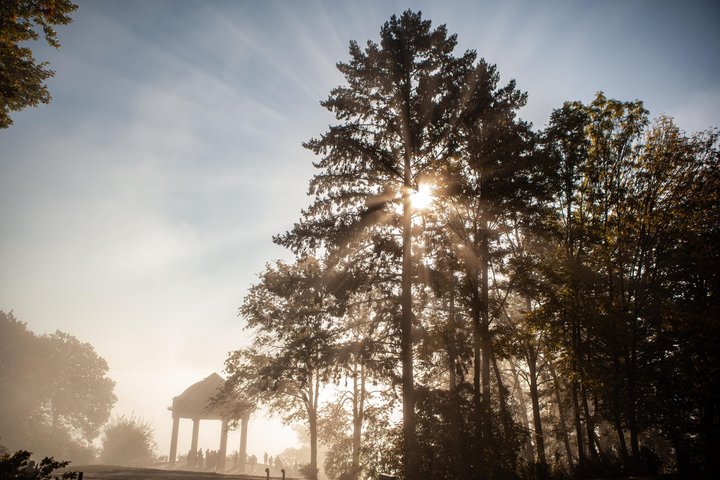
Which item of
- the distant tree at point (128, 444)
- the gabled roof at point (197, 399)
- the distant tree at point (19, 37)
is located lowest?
the distant tree at point (128, 444)

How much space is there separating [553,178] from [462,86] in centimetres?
558

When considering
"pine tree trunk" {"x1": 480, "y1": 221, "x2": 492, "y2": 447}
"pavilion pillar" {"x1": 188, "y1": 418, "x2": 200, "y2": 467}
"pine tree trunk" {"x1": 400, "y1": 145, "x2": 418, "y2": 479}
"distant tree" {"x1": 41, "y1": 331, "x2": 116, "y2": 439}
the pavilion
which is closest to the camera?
"pine tree trunk" {"x1": 400, "y1": 145, "x2": 418, "y2": 479}

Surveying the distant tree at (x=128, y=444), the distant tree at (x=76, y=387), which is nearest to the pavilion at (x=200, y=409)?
the distant tree at (x=128, y=444)

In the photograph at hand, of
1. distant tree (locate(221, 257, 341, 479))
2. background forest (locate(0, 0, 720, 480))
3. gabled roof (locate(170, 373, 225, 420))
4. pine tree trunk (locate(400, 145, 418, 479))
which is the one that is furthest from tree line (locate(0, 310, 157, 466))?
pine tree trunk (locate(400, 145, 418, 479))

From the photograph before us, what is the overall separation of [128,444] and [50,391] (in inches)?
834

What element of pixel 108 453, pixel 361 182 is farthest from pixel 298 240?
pixel 108 453

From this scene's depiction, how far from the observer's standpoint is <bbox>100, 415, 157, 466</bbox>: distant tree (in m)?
39.0

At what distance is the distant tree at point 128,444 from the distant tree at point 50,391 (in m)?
5.55

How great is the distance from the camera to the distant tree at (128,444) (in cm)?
3897

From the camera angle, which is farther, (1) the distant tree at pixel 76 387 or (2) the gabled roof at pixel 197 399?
(1) the distant tree at pixel 76 387

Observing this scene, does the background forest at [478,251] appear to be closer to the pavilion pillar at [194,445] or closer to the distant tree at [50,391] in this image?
the pavilion pillar at [194,445]

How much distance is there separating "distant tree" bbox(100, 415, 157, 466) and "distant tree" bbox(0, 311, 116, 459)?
5546mm

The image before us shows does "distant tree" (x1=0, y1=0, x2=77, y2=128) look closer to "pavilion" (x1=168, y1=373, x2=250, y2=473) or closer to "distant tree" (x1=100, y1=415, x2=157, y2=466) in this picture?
"pavilion" (x1=168, y1=373, x2=250, y2=473)

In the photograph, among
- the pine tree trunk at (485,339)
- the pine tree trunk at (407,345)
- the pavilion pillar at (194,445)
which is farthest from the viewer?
the pavilion pillar at (194,445)
